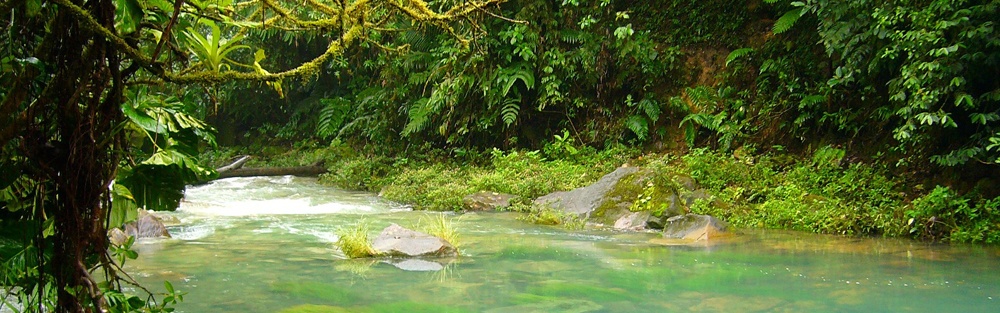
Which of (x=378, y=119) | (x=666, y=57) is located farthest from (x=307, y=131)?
(x=666, y=57)

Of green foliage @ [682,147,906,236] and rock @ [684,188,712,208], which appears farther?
rock @ [684,188,712,208]

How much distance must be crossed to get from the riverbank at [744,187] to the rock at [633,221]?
172 mm

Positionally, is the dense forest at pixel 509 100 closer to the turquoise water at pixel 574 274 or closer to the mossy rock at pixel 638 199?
the mossy rock at pixel 638 199

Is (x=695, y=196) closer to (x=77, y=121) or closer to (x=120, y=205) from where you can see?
(x=120, y=205)

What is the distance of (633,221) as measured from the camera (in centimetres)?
963

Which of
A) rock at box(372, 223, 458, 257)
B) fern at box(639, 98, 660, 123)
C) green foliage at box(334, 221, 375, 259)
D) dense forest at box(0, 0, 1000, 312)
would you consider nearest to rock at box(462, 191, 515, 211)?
dense forest at box(0, 0, 1000, 312)

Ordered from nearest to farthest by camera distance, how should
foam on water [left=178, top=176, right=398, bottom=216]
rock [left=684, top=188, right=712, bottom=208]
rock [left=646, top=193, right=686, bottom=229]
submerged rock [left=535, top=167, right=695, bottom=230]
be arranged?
rock [left=646, top=193, right=686, bottom=229] < submerged rock [left=535, top=167, right=695, bottom=230] < rock [left=684, top=188, right=712, bottom=208] < foam on water [left=178, top=176, right=398, bottom=216]

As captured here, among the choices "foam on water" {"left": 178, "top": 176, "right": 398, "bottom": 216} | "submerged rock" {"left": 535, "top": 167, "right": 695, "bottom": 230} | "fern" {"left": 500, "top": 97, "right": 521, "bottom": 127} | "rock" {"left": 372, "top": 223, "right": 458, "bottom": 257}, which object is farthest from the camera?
"fern" {"left": 500, "top": 97, "right": 521, "bottom": 127}

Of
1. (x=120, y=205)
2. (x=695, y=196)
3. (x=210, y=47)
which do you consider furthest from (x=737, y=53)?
(x=120, y=205)

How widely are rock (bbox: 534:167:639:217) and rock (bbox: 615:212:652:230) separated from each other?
465 millimetres

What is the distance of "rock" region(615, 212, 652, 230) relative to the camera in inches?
374

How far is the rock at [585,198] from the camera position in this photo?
404 inches

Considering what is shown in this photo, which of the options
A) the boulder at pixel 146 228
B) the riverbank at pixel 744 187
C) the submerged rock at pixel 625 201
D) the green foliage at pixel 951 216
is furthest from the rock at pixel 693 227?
the boulder at pixel 146 228

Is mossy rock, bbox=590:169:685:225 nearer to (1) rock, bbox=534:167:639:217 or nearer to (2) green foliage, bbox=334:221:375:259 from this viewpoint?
(1) rock, bbox=534:167:639:217
